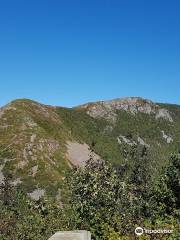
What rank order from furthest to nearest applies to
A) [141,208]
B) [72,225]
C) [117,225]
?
[141,208], [72,225], [117,225]

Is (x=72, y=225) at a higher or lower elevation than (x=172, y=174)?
lower

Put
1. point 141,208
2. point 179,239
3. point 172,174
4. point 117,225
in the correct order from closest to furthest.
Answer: point 179,239, point 117,225, point 172,174, point 141,208

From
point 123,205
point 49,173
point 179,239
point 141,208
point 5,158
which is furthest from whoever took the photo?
point 5,158

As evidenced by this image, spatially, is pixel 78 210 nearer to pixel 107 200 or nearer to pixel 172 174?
pixel 107 200

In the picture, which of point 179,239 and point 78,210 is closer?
point 179,239

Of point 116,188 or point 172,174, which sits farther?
point 116,188

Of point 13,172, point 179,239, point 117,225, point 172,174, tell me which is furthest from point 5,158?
point 179,239

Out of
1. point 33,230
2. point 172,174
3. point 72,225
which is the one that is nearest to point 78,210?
point 72,225

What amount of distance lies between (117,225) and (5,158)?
158 m

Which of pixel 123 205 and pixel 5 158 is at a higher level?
pixel 5 158

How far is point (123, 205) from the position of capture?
235ft

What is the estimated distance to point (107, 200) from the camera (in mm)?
59938

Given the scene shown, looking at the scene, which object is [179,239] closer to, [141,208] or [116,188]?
[116,188]

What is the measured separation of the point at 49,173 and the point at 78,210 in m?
125
